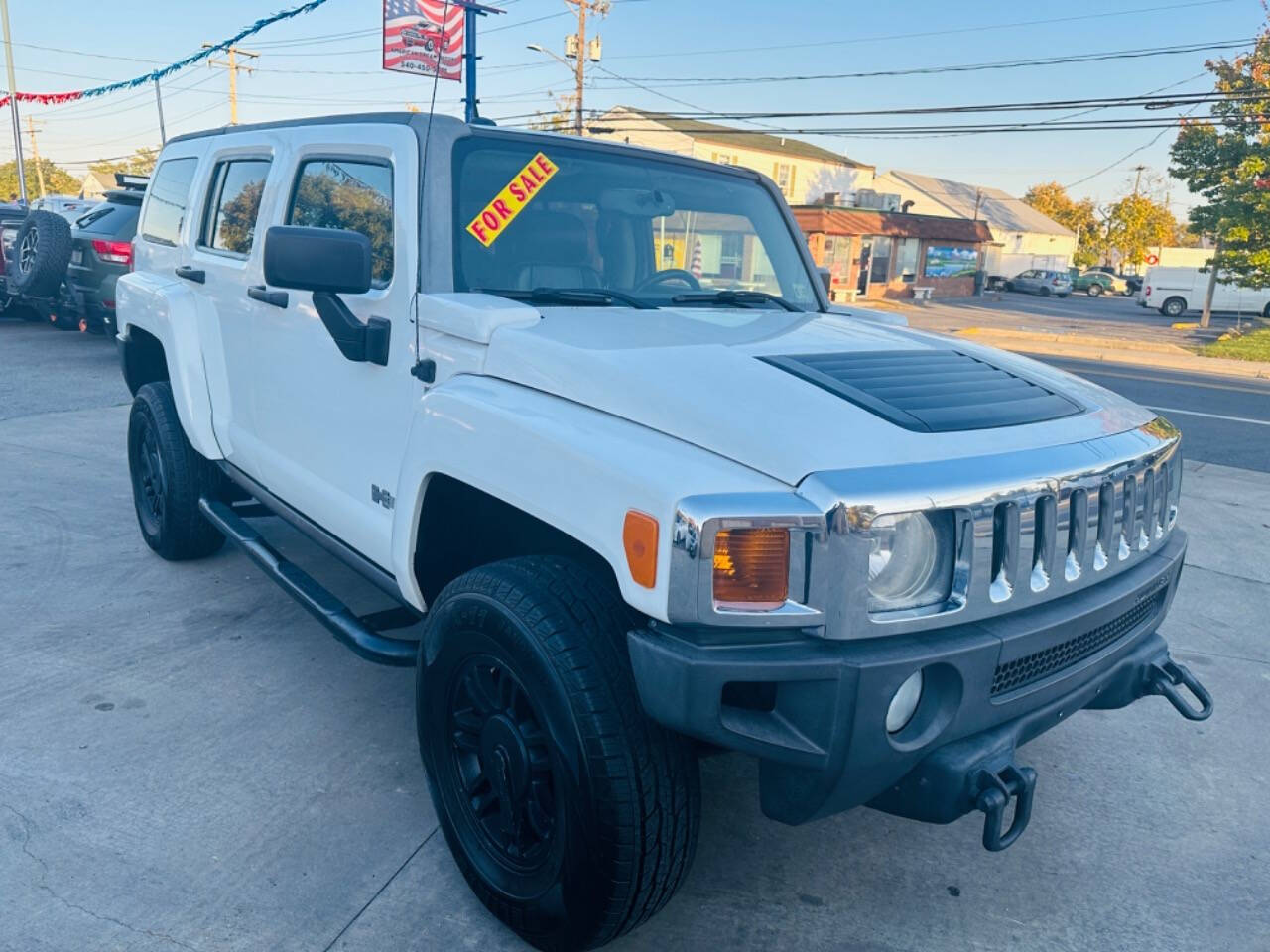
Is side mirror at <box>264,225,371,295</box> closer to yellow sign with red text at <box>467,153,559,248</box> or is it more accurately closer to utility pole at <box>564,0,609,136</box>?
yellow sign with red text at <box>467,153,559,248</box>

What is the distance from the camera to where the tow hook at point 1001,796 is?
207 centimetres

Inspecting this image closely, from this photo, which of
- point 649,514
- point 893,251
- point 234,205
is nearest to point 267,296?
point 234,205

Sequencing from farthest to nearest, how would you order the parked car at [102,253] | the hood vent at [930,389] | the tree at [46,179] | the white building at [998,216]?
the tree at [46,179] < the white building at [998,216] < the parked car at [102,253] < the hood vent at [930,389]

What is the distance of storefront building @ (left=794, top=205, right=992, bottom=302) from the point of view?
A: 37156 millimetres

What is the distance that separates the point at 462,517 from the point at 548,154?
1.21 meters

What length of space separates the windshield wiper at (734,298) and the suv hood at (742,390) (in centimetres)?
24

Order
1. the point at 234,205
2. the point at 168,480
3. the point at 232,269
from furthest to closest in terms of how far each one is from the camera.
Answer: the point at 168,480 < the point at 234,205 < the point at 232,269

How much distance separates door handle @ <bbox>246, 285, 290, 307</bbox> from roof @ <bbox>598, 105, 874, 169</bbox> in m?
37.0

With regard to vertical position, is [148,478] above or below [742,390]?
below

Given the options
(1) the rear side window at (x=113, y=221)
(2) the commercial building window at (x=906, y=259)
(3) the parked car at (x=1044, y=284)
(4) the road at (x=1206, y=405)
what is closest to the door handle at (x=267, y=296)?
(1) the rear side window at (x=113, y=221)

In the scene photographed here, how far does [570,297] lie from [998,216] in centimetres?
6938

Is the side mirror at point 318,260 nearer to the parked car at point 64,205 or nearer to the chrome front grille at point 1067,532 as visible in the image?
the chrome front grille at point 1067,532

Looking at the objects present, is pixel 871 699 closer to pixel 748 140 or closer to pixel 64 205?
pixel 64 205

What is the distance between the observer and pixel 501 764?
2.42 metres
